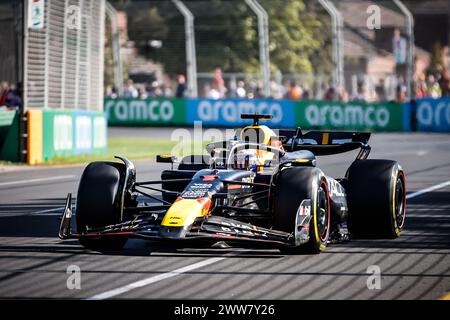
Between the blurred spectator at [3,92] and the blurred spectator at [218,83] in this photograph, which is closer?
the blurred spectator at [3,92]

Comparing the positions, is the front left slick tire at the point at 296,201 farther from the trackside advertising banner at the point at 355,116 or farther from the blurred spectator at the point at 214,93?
the blurred spectator at the point at 214,93

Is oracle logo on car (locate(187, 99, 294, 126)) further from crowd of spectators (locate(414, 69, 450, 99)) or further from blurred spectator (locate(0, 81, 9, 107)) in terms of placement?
blurred spectator (locate(0, 81, 9, 107))

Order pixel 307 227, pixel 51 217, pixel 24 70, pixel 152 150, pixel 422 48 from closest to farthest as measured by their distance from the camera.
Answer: pixel 307 227 < pixel 51 217 < pixel 24 70 < pixel 152 150 < pixel 422 48

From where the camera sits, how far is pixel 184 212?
864 centimetres

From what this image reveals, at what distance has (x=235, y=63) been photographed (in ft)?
130

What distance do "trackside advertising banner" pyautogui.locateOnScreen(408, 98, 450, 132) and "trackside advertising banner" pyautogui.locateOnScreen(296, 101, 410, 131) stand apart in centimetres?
47

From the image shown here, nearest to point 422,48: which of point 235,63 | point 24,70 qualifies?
point 235,63

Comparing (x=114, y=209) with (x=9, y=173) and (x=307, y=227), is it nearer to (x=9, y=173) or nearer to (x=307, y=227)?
(x=307, y=227)

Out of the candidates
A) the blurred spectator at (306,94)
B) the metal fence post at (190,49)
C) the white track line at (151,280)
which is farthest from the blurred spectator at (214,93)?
the white track line at (151,280)

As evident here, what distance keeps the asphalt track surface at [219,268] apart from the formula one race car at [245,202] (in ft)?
0.63

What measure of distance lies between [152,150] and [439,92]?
14.6 m

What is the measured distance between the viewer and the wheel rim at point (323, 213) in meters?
9.18

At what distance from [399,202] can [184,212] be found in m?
2.76

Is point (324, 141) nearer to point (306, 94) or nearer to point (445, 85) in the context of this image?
point (445, 85)
